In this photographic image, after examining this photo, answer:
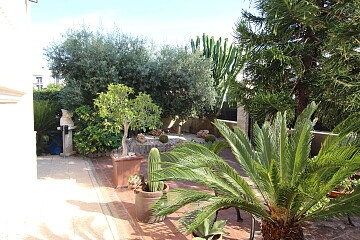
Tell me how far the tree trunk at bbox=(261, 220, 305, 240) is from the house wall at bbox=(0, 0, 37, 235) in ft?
11.8

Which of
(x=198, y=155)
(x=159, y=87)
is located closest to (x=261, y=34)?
(x=198, y=155)

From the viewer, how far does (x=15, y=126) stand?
5.27 metres

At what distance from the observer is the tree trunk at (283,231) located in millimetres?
2975

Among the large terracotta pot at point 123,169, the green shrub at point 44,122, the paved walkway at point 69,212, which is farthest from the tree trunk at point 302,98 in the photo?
the green shrub at point 44,122

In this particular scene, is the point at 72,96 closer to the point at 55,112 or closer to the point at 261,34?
the point at 55,112

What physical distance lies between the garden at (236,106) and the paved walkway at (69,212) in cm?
64

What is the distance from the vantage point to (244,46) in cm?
667

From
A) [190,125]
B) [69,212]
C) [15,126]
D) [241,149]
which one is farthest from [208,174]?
[190,125]

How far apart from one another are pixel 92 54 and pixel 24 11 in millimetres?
4409

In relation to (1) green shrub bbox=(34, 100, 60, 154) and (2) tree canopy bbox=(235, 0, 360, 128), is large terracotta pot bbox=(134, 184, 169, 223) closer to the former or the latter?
(2) tree canopy bbox=(235, 0, 360, 128)

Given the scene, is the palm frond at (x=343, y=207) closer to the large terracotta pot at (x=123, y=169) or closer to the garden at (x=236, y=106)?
the garden at (x=236, y=106)

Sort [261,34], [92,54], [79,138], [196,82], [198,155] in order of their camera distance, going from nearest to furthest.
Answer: [198,155]
[261,34]
[79,138]
[92,54]
[196,82]

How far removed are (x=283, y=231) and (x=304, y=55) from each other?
462 cm

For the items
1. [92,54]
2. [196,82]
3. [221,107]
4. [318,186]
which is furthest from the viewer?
[221,107]
